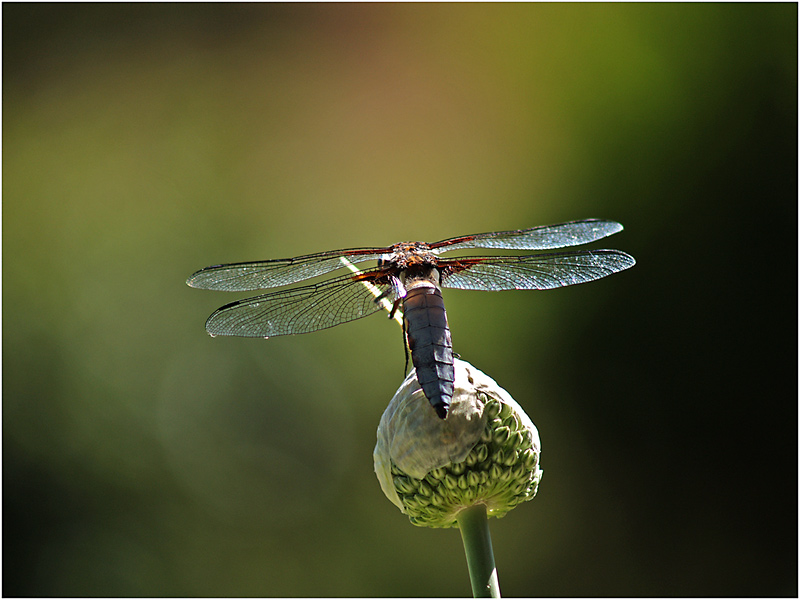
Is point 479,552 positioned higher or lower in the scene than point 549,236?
lower

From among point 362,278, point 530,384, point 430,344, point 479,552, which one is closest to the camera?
point 479,552

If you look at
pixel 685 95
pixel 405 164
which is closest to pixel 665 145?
pixel 685 95

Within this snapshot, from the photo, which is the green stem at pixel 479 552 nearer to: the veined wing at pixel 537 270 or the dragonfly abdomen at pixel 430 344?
the dragonfly abdomen at pixel 430 344

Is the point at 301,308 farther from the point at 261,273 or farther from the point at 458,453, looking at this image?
the point at 458,453

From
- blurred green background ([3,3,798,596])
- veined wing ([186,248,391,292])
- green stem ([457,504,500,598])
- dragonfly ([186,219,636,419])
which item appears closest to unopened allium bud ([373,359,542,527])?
green stem ([457,504,500,598])

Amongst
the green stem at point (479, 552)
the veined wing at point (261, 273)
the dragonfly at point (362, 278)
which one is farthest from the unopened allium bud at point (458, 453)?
the veined wing at point (261, 273)

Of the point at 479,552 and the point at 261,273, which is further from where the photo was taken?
the point at 261,273

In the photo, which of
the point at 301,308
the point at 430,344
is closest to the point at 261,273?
the point at 301,308
